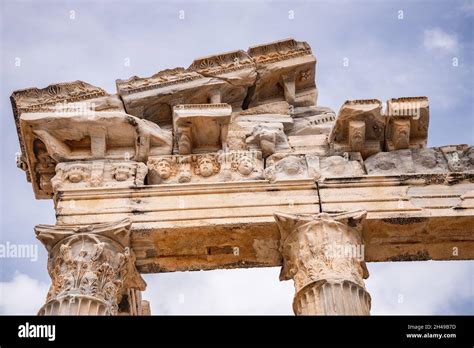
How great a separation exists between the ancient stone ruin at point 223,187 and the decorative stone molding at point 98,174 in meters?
0.03

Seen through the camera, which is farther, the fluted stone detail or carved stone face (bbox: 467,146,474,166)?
carved stone face (bbox: 467,146,474,166)

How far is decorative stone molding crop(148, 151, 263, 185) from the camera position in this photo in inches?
547

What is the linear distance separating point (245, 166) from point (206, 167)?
0.67 m

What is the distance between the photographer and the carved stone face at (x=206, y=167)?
45.9 ft

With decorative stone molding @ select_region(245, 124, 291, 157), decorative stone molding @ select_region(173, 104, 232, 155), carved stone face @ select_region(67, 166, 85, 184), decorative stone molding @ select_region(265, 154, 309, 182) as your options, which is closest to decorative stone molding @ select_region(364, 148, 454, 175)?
decorative stone molding @ select_region(265, 154, 309, 182)

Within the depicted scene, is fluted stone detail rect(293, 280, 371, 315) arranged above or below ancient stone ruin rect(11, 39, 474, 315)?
below

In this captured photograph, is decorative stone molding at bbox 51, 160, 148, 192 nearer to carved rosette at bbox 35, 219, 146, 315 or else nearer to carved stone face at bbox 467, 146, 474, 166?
carved rosette at bbox 35, 219, 146, 315

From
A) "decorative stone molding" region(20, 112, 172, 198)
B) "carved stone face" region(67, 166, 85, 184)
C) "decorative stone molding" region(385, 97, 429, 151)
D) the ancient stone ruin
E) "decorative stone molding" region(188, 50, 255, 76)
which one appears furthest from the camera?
"decorative stone molding" region(188, 50, 255, 76)

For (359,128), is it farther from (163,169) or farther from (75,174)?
(75,174)

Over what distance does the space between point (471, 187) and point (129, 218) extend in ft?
17.7

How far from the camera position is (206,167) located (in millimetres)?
14062

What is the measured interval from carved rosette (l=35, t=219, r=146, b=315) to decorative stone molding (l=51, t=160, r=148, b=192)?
1.22m

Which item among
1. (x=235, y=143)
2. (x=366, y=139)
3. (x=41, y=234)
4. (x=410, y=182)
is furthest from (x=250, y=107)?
(x=41, y=234)
